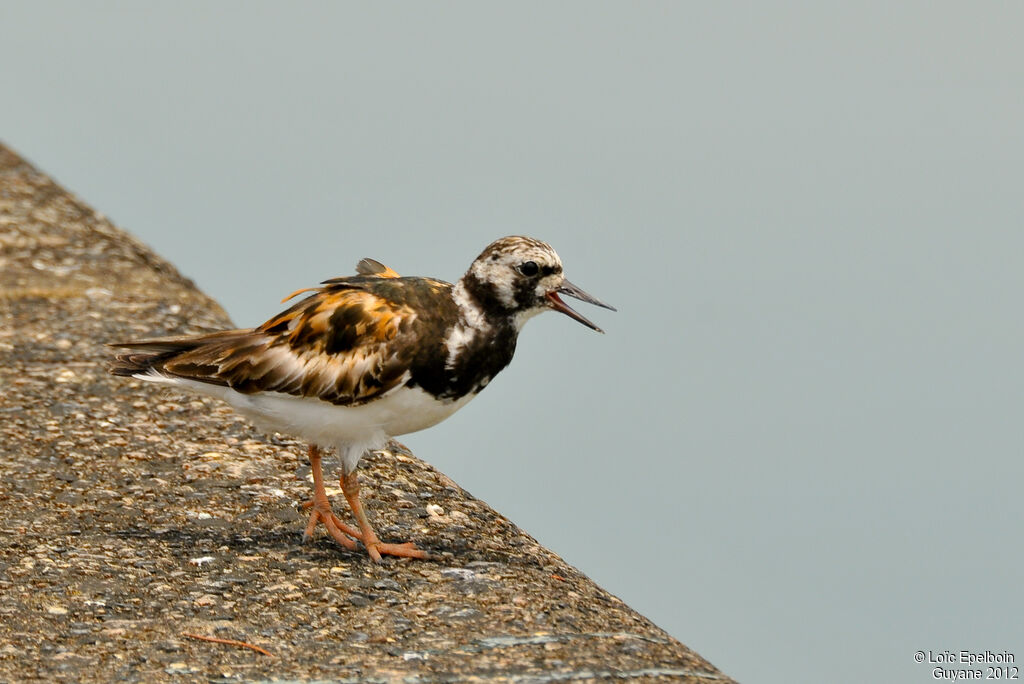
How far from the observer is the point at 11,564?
6.93 m

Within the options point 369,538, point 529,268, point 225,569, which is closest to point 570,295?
point 529,268

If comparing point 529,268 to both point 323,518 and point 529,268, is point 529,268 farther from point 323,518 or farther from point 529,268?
point 323,518

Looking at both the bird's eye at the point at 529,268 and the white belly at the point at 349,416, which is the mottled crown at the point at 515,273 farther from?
the white belly at the point at 349,416

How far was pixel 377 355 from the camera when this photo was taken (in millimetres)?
6855

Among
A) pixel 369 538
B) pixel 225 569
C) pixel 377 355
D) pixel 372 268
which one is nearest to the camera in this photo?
pixel 377 355

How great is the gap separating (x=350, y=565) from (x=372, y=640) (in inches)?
35.4

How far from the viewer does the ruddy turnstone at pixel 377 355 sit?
6883 mm

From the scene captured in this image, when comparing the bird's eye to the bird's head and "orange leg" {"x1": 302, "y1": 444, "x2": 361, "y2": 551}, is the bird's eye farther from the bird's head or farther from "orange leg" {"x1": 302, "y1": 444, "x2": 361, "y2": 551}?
"orange leg" {"x1": 302, "y1": 444, "x2": 361, "y2": 551}

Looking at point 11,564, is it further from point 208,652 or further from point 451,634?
point 451,634

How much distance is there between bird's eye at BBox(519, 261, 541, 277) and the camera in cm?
686

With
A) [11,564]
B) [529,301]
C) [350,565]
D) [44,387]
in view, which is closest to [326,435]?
[350,565]

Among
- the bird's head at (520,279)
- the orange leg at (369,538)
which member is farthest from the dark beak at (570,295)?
the orange leg at (369,538)

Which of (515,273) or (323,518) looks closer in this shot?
(515,273)

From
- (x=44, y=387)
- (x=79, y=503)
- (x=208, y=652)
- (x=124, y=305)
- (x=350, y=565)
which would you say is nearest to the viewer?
(x=208, y=652)
